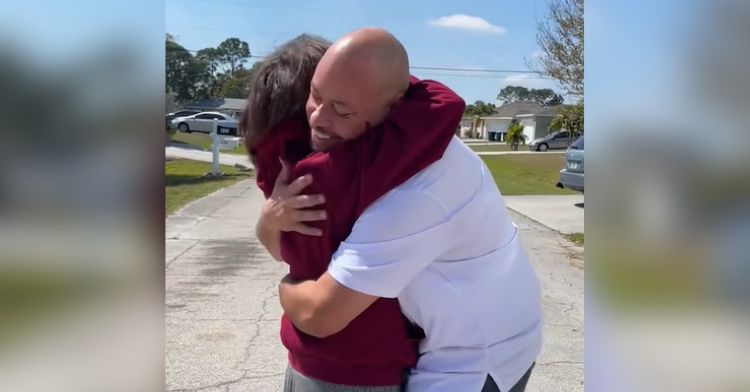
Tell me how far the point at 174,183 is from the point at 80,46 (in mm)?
18346

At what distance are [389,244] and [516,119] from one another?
64.4m

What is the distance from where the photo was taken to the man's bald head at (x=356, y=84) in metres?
1.08

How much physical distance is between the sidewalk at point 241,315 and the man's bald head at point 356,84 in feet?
3.45

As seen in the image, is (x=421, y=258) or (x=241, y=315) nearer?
(x=421, y=258)

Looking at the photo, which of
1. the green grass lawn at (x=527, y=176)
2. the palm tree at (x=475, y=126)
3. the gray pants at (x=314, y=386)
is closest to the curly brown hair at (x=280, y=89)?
the gray pants at (x=314, y=386)

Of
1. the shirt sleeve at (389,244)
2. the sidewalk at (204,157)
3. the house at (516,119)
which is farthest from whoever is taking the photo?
the house at (516,119)

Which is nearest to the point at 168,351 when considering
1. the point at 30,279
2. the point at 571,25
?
the point at 30,279

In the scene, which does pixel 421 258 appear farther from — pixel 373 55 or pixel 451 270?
pixel 373 55

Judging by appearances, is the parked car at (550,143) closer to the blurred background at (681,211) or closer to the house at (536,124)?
the house at (536,124)

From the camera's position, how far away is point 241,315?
5.58m

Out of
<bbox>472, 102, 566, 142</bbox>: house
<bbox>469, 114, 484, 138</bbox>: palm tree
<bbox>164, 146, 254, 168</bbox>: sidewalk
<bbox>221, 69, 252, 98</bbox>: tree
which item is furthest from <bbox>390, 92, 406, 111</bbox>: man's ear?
<bbox>469, 114, 484, 138</bbox>: palm tree

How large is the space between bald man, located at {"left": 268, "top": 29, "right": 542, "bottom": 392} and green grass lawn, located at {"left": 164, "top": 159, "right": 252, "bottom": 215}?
11669mm

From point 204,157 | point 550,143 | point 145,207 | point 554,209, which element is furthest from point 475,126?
point 145,207

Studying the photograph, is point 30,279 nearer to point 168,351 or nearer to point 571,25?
point 168,351
